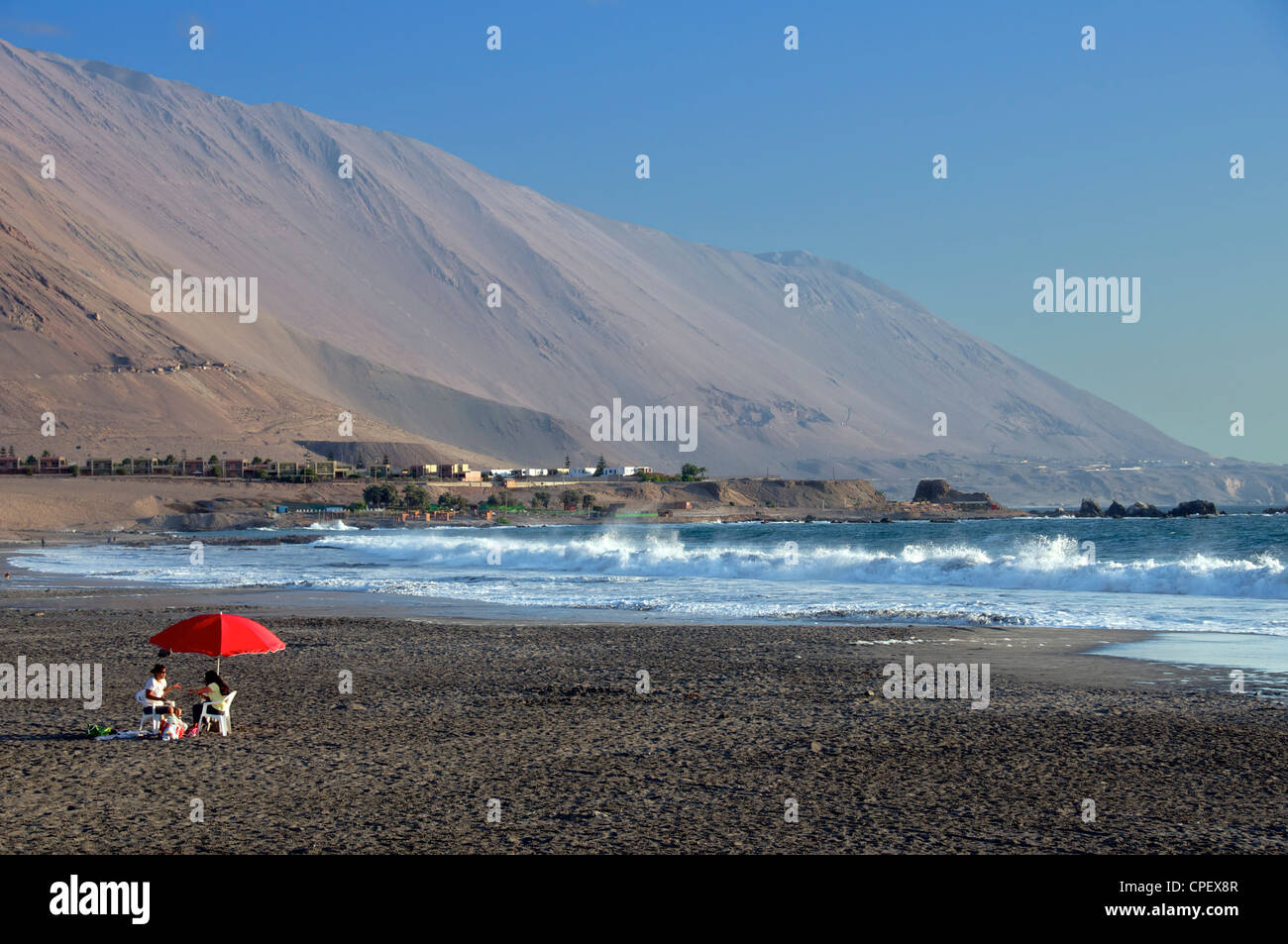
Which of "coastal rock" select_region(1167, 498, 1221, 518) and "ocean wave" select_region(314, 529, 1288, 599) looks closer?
"ocean wave" select_region(314, 529, 1288, 599)

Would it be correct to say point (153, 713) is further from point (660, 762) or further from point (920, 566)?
point (920, 566)

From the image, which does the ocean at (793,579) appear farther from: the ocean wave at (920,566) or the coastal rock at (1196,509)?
the coastal rock at (1196,509)

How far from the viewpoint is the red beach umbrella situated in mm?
14414

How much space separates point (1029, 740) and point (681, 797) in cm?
465

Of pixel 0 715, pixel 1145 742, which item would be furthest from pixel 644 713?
pixel 0 715

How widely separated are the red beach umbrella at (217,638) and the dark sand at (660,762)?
95 centimetres

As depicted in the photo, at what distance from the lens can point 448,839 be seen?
933cm

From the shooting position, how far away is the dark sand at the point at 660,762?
374 inches

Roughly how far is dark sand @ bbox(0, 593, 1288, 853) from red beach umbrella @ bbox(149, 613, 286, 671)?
95cm
